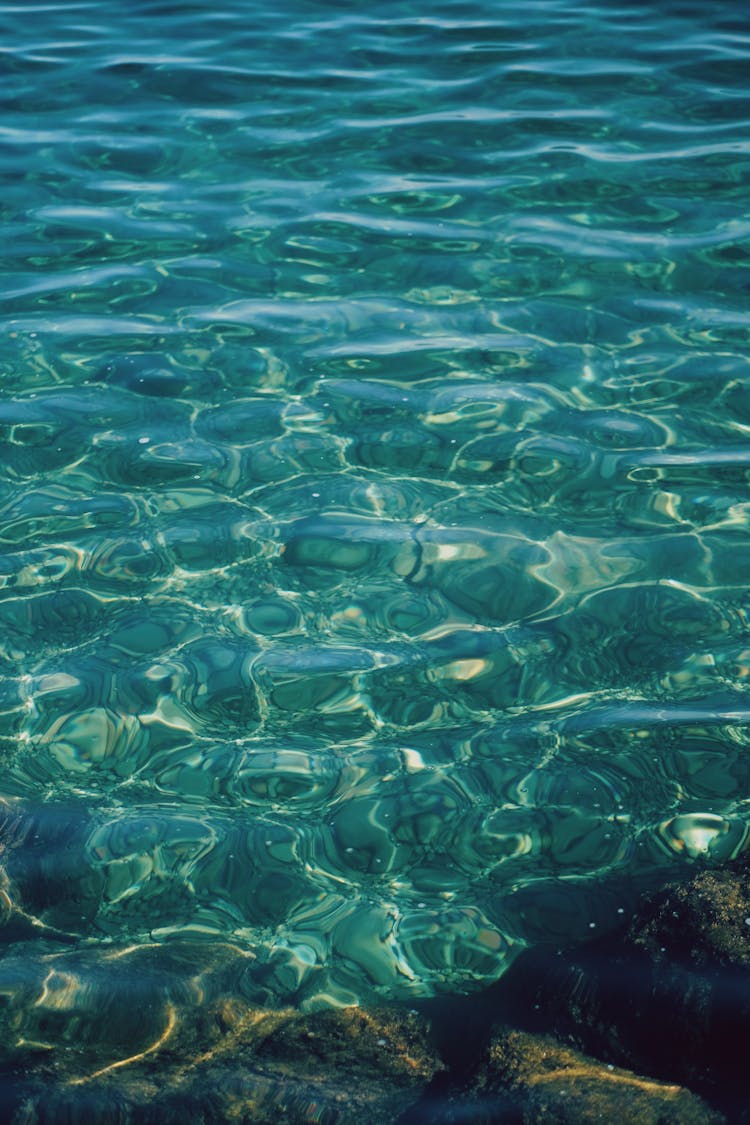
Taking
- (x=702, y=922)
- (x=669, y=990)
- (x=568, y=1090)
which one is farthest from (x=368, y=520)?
(x=568, y=1090)

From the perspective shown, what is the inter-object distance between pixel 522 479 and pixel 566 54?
6.20 meters

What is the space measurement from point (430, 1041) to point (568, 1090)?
1.53ft

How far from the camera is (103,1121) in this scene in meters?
2.85

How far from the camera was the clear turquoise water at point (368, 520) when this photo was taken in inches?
145

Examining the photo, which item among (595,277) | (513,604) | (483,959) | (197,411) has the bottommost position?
(483,959)

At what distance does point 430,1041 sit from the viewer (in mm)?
3221

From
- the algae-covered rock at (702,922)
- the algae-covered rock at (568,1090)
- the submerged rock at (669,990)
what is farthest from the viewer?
the algae-covered rock at (702,922)

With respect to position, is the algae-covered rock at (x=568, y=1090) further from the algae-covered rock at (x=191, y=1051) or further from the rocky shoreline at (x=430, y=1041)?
the algae-covered rock at (x=191, y=1051)

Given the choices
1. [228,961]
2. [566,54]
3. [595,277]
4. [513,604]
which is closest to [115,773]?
[228,961]

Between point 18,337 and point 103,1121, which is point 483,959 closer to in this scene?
point 103,1121

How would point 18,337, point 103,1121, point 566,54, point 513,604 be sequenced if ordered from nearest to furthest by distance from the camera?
point 103,1121
point 513,604
point 18,337
point 566,54

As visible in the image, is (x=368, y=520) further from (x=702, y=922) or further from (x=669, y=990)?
(x=669, y=990)

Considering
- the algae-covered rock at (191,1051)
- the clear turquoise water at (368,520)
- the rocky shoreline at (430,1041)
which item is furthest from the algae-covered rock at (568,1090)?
the clear turquoise water at (368,520)

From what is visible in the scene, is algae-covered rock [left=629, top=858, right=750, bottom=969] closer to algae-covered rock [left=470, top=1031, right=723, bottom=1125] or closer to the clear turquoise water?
the clear turquoise water
